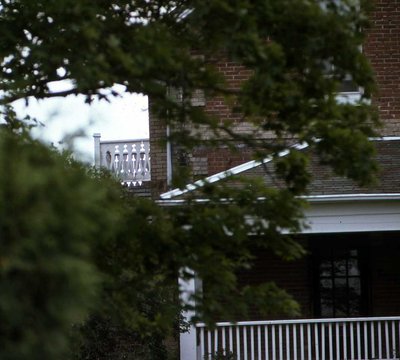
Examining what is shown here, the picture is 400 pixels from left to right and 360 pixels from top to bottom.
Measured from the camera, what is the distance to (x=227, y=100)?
23.3 feet

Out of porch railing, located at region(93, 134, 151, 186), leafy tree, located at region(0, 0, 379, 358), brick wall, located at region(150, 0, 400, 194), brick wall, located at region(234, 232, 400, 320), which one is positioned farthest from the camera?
porch railing, located at region(93, 134, 151, 186)

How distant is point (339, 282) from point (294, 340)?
2.70m

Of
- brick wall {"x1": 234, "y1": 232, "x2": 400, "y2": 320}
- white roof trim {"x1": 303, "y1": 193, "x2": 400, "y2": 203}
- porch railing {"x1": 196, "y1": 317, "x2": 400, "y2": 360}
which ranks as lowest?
porch railing {"x1": 196, "y1": 317, "x2": 400, "y2": 360}

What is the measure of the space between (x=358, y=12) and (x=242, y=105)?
105 cm

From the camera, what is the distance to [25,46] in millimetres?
7973

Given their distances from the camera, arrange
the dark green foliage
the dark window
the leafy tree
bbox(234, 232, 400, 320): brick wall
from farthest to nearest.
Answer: the dark window, bbox(234, 232, 400, 320): brick wall, the leafy tree, the dark green foliage

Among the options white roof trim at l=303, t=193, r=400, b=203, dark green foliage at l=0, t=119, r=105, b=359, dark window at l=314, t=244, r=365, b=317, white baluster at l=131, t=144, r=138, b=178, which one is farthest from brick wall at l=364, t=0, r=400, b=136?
dark green foliage at l=0, t=119, r=105, b=359

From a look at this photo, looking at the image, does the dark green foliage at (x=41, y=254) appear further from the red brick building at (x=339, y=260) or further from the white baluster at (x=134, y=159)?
the white baluster at (x=134, y=159)

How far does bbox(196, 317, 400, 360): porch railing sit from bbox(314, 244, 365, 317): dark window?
973mm

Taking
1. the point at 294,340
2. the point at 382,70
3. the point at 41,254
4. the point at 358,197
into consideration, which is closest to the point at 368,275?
the point at 294,340

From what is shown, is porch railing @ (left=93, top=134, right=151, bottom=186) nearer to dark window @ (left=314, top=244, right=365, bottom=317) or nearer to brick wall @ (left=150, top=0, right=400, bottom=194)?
brick wall @ (left=150, top=0, right=400, bottom=194)

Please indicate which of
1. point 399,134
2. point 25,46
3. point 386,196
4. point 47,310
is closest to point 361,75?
point 25,46

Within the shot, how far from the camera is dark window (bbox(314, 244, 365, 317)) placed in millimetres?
16734

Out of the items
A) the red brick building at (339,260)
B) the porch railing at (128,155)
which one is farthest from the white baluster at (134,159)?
the red brick building at (339,260)
